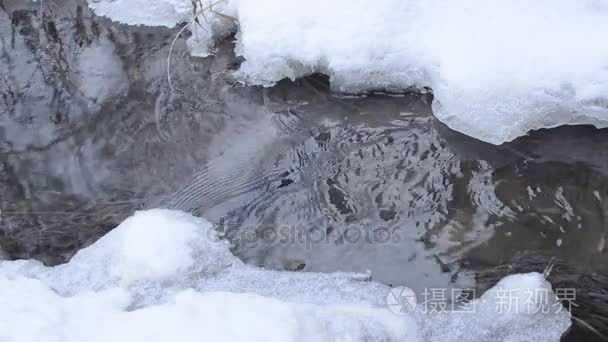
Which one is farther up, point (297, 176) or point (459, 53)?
point (459, 53)

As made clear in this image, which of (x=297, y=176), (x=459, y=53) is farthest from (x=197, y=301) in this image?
(x=459, y=53)

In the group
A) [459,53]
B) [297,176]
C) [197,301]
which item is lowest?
[197,301]

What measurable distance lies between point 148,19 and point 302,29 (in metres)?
1.17

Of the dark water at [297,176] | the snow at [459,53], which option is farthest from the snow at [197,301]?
the snow at [459,53]

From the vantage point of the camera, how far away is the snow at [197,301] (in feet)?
8.11

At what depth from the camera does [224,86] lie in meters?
3.64

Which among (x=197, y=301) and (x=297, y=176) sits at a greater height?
(x=297, y=176)

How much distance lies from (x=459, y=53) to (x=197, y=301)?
1.78 metres

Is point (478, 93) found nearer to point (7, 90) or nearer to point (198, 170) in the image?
point (198, 170)

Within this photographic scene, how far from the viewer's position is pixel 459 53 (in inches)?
125

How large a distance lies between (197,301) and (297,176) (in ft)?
2.87

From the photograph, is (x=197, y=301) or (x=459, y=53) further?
(x=459, y=53)

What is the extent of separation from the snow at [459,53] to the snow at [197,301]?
87 cm

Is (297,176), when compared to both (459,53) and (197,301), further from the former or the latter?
(459,53)
